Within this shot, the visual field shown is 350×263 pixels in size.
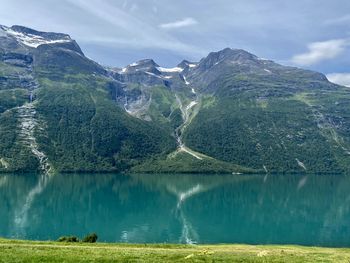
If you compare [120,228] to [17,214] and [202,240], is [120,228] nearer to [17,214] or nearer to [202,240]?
[202,240]

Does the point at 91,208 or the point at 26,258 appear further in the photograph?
the point at 91,208

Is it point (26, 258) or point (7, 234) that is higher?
point (26, 258)

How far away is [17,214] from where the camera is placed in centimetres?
14100

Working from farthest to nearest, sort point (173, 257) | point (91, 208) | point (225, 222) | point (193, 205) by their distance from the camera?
point (193, 205), point (91, 208), point (225, 222), point (173, 257)

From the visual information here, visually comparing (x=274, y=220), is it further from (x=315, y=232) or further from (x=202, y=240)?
(x=202, y=240)

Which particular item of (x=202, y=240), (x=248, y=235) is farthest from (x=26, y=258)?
(x=248, y=235)

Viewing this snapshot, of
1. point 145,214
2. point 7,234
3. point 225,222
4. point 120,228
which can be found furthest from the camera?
point 145,214

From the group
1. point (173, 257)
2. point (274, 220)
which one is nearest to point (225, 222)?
point (274, 220)

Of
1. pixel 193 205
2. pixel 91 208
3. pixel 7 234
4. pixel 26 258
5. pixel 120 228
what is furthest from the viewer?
pixel 193 205

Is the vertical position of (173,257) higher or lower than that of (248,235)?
higher

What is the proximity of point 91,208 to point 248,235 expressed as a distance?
7599 centimetres

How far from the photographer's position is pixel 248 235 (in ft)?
369

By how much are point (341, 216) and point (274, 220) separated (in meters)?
30.0

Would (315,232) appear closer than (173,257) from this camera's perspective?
No
